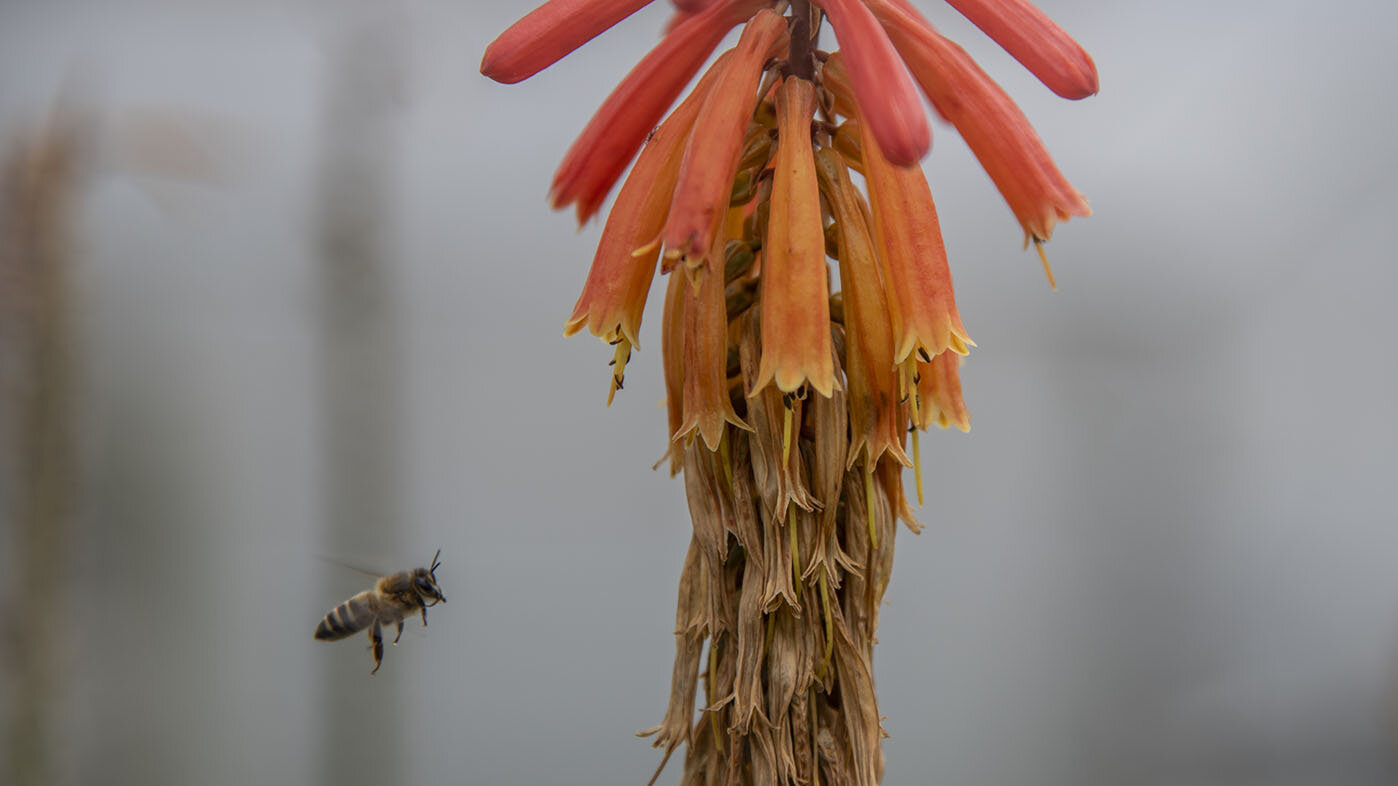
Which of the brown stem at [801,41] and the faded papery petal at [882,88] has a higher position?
the brown stem at [801,41]

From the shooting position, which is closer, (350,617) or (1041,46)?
(1041,46)

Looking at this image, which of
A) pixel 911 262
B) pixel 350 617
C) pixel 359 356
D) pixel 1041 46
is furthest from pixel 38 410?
pixel 1041 46

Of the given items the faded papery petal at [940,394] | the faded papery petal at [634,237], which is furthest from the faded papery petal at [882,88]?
the faded papery petal at [940,394]

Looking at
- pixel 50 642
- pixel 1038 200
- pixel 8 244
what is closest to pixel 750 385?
pixel 1038 200

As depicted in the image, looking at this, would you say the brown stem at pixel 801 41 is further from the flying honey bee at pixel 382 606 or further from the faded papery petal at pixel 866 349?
the flying honey bee at pixel 382 606

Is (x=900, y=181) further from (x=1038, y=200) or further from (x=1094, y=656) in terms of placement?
(x=1094, y=656)

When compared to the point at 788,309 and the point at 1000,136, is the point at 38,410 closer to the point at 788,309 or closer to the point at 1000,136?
the point at 788,309

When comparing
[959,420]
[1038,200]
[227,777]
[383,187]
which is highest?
[383,187]
